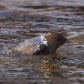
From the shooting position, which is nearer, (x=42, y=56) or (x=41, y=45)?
(x=41, y=45)

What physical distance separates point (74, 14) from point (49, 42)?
20.8 ft

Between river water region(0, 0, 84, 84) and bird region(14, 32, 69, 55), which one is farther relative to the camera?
bird region(14, 32, 69, 55)

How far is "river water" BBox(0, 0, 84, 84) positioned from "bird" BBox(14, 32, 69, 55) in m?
0.15

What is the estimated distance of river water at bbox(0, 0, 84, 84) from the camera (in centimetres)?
466

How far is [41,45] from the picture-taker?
20.2 feet

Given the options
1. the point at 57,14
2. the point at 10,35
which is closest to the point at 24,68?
the point at 10,35

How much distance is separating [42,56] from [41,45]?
35 cm

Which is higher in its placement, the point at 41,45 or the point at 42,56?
the point at 41,45

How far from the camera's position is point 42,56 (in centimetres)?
626

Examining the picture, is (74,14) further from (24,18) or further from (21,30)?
(21,30)

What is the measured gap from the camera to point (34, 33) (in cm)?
884

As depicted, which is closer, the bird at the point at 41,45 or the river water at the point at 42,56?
the river water at the point at 42,56

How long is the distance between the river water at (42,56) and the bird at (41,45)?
149 millimetres

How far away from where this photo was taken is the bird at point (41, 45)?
6160 mm
